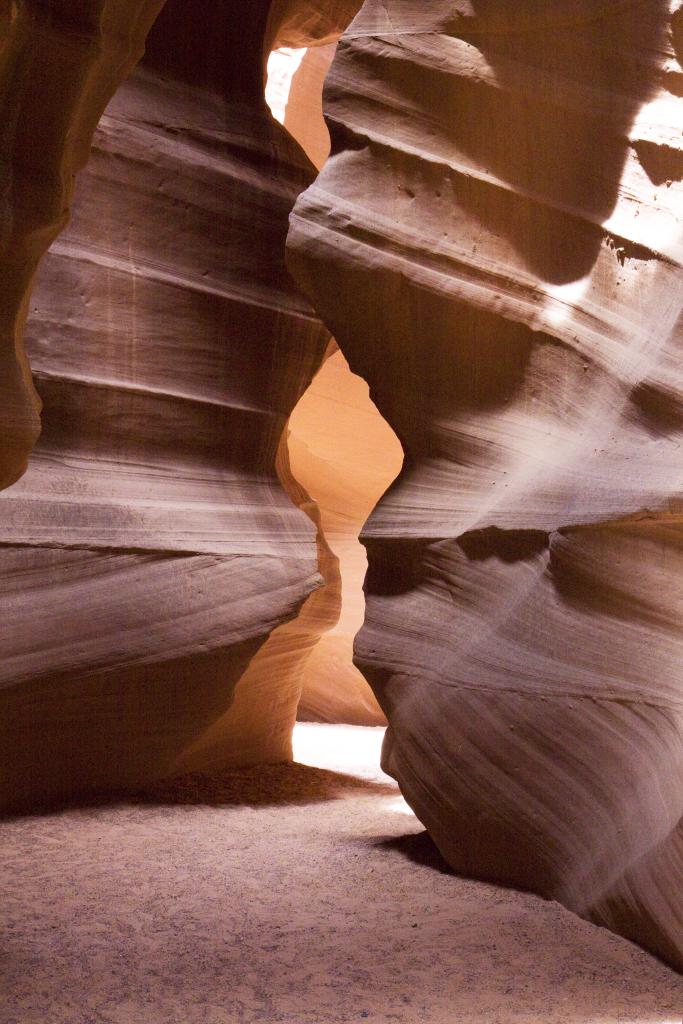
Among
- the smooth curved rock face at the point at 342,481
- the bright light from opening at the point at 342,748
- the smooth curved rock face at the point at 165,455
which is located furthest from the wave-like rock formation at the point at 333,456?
the smooth curved rock face at the point at 165,455

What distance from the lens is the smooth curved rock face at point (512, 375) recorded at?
3602mm

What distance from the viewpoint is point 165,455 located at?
17.3 ft

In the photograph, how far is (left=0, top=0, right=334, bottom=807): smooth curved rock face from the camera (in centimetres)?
479

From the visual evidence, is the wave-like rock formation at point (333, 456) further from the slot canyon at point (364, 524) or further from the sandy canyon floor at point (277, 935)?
the sandy canyon floor at point (277, 935)

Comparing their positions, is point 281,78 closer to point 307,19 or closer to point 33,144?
point 307,19

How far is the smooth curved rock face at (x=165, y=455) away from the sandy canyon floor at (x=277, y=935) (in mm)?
513

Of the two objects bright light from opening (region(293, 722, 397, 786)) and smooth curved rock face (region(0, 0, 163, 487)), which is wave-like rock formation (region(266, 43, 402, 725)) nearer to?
bright light from opening (region(293, 722, 397, 786))

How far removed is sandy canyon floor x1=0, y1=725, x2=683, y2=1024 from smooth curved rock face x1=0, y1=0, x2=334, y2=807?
0.51 m

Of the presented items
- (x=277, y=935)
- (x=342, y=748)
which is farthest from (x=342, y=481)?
(x=277, y=935)

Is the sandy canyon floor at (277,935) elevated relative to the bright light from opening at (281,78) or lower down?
lower down

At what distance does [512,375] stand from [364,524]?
99cm

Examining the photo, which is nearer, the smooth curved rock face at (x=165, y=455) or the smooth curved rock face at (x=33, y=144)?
the smooth curved rock face at (x=33, y=144)

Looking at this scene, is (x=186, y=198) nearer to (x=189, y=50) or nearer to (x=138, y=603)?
(x=189, y=50)

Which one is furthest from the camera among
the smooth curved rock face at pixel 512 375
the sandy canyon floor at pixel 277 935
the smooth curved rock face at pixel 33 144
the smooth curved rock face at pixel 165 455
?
the smooth curved rock face at pixel 165 455
